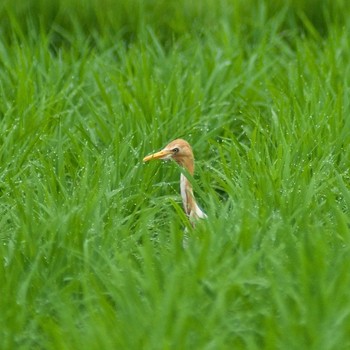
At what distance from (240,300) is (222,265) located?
120 mm

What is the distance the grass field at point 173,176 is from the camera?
3051mm

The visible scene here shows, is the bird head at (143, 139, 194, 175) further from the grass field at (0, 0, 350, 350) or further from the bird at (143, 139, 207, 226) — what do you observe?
the grass field at (0, 0, 350, 350)

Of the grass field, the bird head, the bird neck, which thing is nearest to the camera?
the grass field

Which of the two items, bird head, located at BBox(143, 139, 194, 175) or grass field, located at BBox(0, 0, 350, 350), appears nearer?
grass field, located at BBox(0, 0, 350, 350)

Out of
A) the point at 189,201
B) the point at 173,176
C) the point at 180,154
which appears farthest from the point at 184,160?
the point at 173,176

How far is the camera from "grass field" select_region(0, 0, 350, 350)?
10.0 ft

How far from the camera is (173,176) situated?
4.46m

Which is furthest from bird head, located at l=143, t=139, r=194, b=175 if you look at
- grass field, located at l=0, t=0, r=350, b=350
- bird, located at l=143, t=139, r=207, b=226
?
grass field, located at l=0, t=0, r=350, b=350

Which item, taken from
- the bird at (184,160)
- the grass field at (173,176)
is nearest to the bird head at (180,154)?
the bird at (184,160)

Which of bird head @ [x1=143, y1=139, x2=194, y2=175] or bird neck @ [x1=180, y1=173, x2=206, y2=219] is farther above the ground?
bird head @ [x1=143, y1=139, x2=194, y2=175]

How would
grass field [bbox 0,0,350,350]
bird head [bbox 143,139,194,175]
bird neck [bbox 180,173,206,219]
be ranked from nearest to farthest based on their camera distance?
1. grass field [bbox 0,0,350,350]
2. bird neck [bbox 180,173,206,219]
3. bird head [bbox 143,139,194,175]

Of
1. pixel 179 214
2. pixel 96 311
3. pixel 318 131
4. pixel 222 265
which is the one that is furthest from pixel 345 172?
pixel 96 311

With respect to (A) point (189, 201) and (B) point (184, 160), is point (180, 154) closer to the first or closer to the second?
(B) point (184, 160)

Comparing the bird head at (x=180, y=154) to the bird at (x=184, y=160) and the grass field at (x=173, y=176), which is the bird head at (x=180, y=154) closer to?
the bird at (x=184, y=160)
